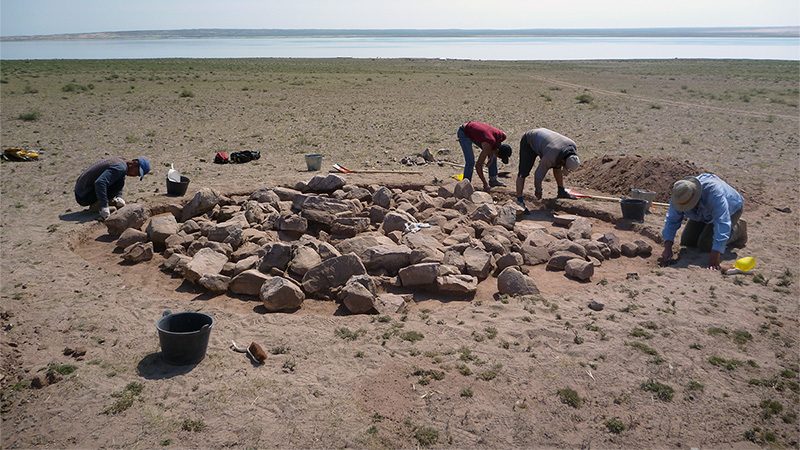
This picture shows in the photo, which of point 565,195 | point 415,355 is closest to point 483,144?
point 565,195

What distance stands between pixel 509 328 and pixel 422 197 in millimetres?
3757

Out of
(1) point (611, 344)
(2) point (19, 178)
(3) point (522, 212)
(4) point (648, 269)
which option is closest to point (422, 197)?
(3) point (522, 212)

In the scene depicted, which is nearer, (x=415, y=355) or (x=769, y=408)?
(x=769, y=408)

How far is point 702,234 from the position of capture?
6953 mm

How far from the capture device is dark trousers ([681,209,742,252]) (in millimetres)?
6895

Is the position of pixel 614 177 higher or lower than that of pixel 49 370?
higher

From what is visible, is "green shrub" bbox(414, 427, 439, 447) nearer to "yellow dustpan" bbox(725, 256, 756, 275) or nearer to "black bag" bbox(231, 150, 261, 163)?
"yellow dustpan" bbox(725, 256, 756, 275)

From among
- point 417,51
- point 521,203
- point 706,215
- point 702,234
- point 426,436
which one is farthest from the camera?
point 417,51

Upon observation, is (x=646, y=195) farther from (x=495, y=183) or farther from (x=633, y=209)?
(x=495, y=183)

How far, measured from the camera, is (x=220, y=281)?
6.01 metres

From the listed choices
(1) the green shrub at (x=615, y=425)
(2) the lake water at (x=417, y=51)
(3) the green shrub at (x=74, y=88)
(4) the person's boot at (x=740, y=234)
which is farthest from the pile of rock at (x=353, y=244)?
(2) the lake water at (x=417, y=51)

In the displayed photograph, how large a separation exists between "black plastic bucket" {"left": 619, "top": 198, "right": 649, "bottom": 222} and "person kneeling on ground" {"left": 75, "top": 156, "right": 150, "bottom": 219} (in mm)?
7009

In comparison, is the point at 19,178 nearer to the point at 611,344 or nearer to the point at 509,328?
the point at 509,328

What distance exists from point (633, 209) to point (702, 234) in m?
1.42
